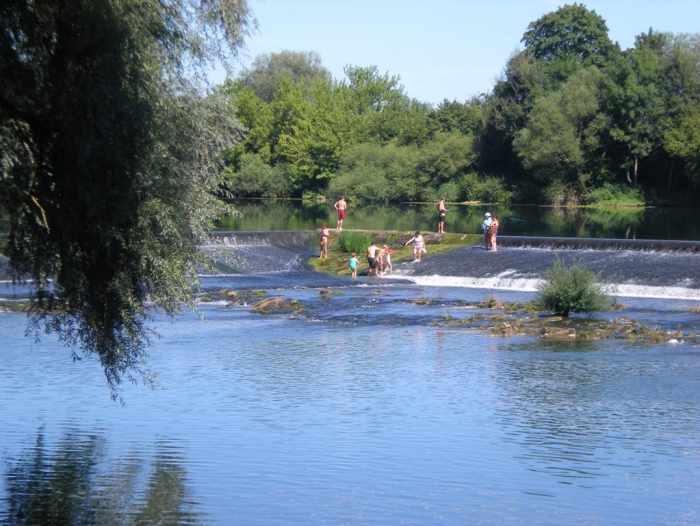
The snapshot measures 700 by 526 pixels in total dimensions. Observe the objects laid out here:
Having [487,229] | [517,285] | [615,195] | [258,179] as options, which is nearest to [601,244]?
[487,229]

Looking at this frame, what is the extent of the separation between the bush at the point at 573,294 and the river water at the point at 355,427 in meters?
1.12

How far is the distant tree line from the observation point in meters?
68.6

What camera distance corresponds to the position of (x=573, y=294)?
82.3ft

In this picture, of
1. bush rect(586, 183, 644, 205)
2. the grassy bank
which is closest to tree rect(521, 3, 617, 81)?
bush rect(586, 183, 644, 205)

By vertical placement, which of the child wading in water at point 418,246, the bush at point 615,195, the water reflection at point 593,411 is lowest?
the water reflection at point 593,411

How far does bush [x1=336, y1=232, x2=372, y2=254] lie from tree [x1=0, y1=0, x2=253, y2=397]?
28484mm

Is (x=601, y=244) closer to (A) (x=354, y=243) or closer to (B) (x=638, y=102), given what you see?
(A) (x=354, y=243)

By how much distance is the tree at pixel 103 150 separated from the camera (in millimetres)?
9047

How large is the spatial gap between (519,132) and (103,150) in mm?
67959

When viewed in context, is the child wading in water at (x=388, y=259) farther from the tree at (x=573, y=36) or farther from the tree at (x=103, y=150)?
the tree at (x=573, y=36)

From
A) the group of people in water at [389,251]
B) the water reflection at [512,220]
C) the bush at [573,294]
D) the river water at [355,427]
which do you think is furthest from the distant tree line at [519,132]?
the river water at [355,427]

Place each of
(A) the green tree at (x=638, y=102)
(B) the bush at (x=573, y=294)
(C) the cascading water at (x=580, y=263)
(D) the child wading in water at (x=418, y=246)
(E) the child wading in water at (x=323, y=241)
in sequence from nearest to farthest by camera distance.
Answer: (B) the bush at (x=573, y=294) < (C) the cascading water at (x=580, y=263) < (D) the child wading in water at (x=418, y=246) < (E) the child wading in water at (x=323, y=241) < (A) the green tree at (x=638, y=102)

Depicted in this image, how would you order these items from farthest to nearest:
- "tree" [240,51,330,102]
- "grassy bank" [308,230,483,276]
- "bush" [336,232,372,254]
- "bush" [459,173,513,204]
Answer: "tree" [240,51,330,102]
"bush" [459,173,513,204]
"bush" [336,232,372,254]
"grassy bank" [308,230,483,276]

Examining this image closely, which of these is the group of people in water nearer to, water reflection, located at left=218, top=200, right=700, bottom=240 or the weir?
the weir
